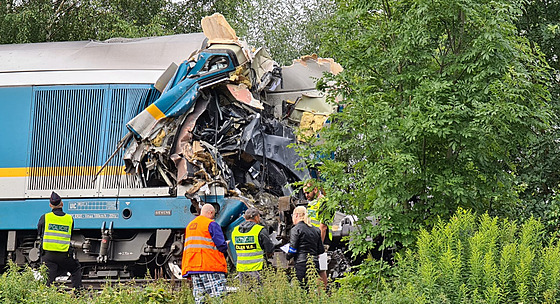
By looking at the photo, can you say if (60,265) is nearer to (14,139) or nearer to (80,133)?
(80,133)

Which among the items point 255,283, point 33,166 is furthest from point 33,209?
point 255,283

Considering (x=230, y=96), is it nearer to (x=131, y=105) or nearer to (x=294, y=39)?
(x=131, y=105)

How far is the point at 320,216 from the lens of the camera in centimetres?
751

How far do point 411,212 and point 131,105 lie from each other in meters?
5.73

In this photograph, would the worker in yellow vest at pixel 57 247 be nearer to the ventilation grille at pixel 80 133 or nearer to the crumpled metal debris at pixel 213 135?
the ventilation grille at pixel 80 133

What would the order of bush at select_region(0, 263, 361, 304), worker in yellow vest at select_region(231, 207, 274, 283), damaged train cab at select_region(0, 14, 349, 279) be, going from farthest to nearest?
damaged train cab at select_region(0, 14, 349, 279), worker in yellow vest at select_region(231, 207, 274, 283), bush at select_region(0, 263, 361, 304)

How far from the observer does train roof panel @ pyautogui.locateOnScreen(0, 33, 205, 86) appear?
38.4 ft

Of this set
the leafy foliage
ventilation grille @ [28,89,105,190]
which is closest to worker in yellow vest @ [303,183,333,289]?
the leafy foliage

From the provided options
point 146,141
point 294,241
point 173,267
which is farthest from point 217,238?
point 146,141

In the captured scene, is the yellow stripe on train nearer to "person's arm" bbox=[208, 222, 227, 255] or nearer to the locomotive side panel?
the locomotive side panel

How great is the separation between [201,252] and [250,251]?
71cm

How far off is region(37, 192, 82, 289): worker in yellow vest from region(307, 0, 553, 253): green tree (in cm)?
438

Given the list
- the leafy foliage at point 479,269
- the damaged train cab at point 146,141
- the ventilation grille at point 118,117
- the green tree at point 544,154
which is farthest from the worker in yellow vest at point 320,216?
the ventilation grille at point 118,117

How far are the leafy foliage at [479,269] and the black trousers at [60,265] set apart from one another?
5.35 metres
